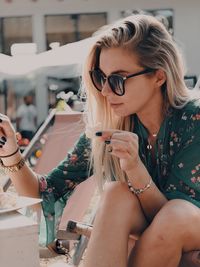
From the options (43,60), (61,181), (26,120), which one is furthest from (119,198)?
(26,120)

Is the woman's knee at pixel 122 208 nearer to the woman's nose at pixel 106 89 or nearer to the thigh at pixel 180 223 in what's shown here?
the thigh at pixel 180 223

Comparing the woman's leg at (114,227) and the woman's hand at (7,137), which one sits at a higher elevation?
the woman's hand at (7,137)

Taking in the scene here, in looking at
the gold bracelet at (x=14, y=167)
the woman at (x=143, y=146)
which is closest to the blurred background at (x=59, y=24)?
the gold bracelet at (x=14, y=167)

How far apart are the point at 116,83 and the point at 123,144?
0.26 meters

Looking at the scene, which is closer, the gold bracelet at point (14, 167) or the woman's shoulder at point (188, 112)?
the woman's shoulder at point (188, 112)

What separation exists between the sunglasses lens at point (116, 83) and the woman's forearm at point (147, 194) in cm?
27

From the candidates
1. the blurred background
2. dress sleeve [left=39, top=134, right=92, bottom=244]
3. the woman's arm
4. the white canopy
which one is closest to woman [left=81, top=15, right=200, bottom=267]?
dress sleeve [left=39, top=134, right=92, bottom=244]

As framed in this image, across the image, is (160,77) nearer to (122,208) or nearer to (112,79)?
(112,79)

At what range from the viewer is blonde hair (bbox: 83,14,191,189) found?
2131mm

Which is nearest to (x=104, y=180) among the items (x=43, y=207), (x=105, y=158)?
(x=105, y=158)

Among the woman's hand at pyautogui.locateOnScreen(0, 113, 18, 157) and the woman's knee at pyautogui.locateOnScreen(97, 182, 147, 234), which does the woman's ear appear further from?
the woman's hand at pyautogui.locateOnScreen(0, 113, 18, 157)

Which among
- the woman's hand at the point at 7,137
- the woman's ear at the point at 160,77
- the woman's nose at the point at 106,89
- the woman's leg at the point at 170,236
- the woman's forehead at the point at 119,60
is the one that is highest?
the woman's forehead at the point at 119,60

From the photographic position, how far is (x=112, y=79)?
211 cm

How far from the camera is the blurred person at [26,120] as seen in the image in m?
11.6
